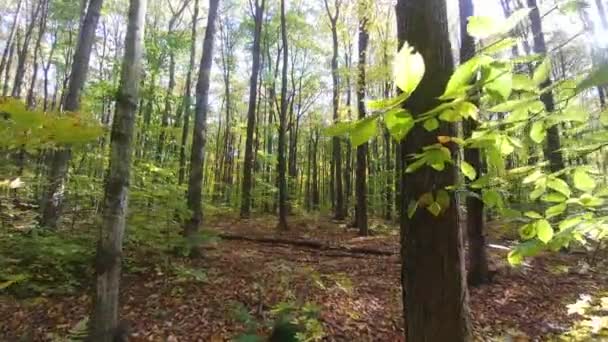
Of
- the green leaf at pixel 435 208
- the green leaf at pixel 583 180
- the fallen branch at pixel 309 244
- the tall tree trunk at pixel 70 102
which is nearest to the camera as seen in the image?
the green leaf at pixel 435 208

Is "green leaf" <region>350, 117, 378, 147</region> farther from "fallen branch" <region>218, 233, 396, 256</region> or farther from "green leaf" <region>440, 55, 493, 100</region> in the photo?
"fallen branch" <region>218, 233, 396, 256</region>

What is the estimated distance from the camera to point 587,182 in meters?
1.25

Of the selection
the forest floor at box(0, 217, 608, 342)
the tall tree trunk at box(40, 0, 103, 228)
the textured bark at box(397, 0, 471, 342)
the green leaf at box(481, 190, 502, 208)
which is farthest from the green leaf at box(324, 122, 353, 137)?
the tall tree trunk at box(40, 0, 103, 228)

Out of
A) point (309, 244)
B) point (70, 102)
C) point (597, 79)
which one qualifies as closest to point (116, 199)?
point (597, 79)

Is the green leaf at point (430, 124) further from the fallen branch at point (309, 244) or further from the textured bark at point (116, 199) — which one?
the fallen branch at point (309, 244)

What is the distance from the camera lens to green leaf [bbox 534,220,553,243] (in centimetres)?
117

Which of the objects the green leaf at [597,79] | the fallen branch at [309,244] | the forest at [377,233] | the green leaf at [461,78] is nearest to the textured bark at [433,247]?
Answer: the forest at [377,233]

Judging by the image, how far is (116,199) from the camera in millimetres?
3855

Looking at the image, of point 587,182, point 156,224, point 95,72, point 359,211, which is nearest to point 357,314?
point 156,224

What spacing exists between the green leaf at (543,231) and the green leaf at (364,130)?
28.4 inches

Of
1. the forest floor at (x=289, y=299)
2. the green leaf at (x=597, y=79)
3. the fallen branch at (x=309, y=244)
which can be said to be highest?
the green leaf at (x=597, y=79)

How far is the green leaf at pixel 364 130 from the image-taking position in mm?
810

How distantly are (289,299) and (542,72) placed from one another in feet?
16.8

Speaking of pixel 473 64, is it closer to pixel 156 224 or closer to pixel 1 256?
pixel 156 224
